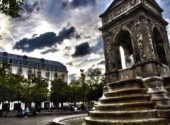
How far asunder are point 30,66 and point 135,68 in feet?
189

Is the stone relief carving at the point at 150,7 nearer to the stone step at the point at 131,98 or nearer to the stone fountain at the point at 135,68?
the stone fountain at the point at 135,68

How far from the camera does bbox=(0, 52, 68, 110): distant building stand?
62.8m

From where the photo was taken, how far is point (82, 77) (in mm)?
48531

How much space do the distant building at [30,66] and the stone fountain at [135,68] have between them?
139ft

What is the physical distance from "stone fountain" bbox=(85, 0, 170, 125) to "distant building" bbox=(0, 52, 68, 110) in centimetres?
4251

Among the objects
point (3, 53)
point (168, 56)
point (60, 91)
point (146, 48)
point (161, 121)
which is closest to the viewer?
point (161, 121)

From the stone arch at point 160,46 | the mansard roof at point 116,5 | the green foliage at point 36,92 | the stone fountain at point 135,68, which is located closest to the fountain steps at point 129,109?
the stone fountain at point 135,68

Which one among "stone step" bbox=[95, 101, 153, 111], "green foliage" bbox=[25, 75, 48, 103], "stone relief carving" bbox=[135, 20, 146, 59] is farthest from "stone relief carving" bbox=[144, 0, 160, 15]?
"green foliage" bbox=[25, 75, 48, 103]

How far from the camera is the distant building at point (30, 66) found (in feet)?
206

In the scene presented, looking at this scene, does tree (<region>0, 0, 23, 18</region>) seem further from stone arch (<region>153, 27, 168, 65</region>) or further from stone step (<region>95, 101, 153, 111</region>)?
stone arch (<region>153, 27, 168, 65</region>)

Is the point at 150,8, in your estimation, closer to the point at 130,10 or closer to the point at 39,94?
the point at 130,10

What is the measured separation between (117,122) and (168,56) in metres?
11.5

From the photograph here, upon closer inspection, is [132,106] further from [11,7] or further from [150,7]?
[150,7]

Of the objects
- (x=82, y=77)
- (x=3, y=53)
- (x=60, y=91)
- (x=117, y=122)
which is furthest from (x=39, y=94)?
(x=117, y=122)
